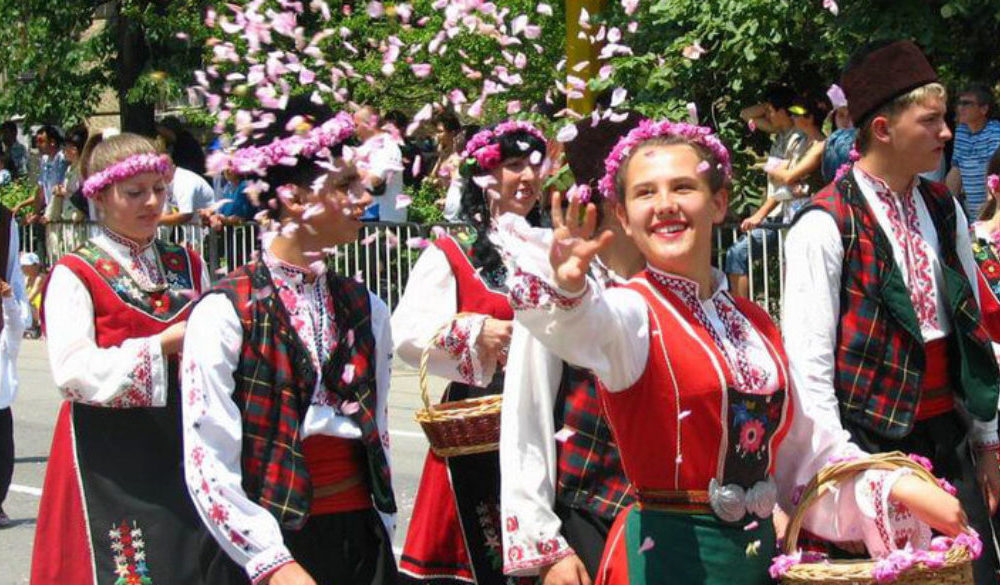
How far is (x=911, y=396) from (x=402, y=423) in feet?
23.9

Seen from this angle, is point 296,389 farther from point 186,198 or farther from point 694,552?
point 186,198

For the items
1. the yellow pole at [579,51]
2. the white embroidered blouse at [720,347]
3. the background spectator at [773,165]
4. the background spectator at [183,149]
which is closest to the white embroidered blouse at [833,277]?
the white embroidered blouse at [720,347]

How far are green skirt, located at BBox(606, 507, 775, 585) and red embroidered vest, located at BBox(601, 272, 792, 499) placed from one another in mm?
72

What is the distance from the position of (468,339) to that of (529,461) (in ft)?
4.22

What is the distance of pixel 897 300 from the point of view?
487 cm

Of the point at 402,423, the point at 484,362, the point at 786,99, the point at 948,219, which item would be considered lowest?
the point at 402,423

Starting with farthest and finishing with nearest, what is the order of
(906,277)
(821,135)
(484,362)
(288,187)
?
1. (821,135)
2. (484,362)
3. (906,277)
4. (288,187)

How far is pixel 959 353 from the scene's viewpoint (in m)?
4.99

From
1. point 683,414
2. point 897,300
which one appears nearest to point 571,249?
point 683,414

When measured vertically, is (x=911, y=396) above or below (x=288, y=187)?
below

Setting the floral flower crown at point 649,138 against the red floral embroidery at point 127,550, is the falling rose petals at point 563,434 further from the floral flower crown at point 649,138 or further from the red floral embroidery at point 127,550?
the red floral embroidery at point 127,550

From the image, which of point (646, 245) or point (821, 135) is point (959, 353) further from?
point (821, 135)

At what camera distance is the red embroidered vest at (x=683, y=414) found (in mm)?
3777

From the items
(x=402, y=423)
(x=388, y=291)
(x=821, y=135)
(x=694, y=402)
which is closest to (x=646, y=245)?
Result: (x=694, y=402)
